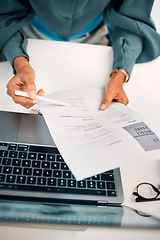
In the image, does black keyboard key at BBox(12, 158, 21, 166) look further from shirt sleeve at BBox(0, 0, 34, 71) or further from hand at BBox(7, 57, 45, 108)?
shirt sleeve at BBox(0, 0, 34, 71)

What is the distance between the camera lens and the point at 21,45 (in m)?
0.67

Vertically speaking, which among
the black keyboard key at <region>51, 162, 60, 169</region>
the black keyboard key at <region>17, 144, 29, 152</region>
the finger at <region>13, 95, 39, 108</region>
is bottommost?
the black keyboard key at <region>17, 144, 29, 152</region>

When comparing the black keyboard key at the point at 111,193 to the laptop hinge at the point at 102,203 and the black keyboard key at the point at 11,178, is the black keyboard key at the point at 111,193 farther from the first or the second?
the black keyboard key at the point at 11,178

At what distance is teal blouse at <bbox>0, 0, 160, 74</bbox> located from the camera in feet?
2.23

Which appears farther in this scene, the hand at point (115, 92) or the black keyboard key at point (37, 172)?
the hand at point (115, 92)

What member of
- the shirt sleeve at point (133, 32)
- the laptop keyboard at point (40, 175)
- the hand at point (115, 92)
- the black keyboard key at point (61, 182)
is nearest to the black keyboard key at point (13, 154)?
the laptop keyboard at point (40, 175)

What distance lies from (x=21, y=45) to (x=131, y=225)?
555mm

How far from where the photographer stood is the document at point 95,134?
0.39 metres

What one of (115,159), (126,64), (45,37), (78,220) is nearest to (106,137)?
(115,159)

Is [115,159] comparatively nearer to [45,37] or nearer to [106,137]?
[106,137]

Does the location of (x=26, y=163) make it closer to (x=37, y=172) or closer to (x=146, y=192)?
(x=37, y=172)

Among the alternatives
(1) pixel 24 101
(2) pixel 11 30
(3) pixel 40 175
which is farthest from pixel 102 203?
(2) pixel 11 30

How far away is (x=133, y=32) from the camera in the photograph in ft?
2.53

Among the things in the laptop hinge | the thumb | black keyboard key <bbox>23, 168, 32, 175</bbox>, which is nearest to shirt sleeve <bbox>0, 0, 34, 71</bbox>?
the thumb
